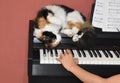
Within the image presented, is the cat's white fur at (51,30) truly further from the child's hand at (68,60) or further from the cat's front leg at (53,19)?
the child's hand at (68,60)

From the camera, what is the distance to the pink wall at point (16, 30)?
1.92 metres

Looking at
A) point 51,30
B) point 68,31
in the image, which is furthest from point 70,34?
point 51,30

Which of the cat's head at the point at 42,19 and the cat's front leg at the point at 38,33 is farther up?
the cat's head at the point at 42,19

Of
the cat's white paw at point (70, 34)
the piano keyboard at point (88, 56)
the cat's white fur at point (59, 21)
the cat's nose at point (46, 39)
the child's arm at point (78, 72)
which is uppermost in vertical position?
the cat's white fur at point (59, 21)

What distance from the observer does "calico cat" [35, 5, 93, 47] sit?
1.69 m

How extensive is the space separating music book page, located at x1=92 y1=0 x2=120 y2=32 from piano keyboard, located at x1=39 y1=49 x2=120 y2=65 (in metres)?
0.18

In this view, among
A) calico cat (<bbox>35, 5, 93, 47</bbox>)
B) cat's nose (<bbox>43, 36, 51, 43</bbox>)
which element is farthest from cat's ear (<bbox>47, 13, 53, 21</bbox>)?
cat's nose (<bbox>43, 36, 51, 43</bbox>)

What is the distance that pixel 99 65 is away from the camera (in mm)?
1614

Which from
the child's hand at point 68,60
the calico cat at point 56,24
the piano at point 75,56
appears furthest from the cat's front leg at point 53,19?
the child's hand at point 68,60

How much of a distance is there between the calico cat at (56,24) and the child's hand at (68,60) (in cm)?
14

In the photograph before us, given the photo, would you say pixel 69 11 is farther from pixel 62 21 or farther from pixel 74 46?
pixel 74 46

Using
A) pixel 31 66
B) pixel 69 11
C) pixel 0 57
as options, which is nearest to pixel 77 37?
pixel 69 11

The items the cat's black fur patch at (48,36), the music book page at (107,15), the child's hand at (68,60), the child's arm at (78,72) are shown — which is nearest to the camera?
the child's arm at (78,72)

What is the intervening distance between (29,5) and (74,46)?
44cm
